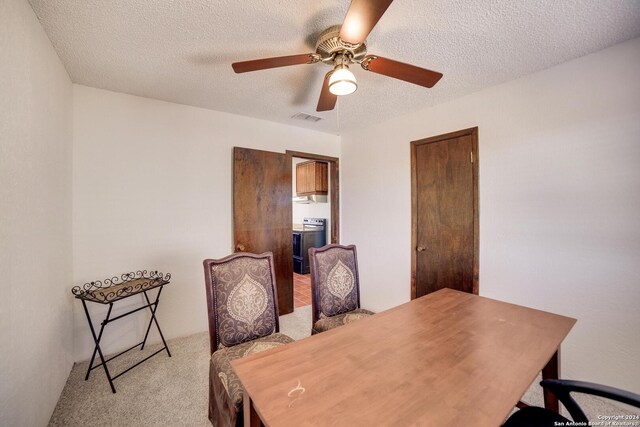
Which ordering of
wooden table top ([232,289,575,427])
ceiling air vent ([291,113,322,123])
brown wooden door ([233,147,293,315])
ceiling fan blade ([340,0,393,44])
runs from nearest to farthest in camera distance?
1. wooden table top ([232,289,575,427])
2. ceiling fan blade ([340,0,393,44])
3. brown wooden door ([233,147,293,315])
4. ceiling air vent ([291,113,322,123])

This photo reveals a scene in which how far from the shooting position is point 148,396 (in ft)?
6.24

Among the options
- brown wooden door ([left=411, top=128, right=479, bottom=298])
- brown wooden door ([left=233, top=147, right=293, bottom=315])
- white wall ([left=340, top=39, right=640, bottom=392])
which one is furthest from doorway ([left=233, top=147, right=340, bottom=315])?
white wall ([left=340, top=39, right=640, bottom=392])

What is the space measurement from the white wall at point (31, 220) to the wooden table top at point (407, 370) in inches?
47.7

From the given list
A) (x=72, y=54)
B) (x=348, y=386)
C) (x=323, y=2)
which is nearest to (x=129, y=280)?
(x=72, y=54)

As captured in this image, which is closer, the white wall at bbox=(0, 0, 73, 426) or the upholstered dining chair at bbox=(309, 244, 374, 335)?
the white wall at bbox=(0, 0, 73, 426)

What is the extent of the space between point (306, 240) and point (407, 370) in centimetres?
431

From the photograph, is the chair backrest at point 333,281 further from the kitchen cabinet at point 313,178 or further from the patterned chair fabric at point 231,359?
the kitchen cabinet at point 313,178

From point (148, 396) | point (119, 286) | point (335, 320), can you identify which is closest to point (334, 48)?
point (335, 320)

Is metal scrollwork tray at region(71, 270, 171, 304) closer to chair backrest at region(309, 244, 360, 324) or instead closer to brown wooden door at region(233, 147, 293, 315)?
brown wooden door at region(233, 147, 293, 315)

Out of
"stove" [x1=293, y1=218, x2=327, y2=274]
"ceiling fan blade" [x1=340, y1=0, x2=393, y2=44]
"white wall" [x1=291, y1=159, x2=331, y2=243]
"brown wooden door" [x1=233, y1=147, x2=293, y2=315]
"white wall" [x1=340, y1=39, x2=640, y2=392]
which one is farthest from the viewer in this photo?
"white wall" [x1=291, y1=159, x2=331, y2=243]

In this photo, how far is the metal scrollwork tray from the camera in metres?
2.01

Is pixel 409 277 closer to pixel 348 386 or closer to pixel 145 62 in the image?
pixel 348 386

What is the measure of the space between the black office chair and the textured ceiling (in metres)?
1.86

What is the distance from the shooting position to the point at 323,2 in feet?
4.73
